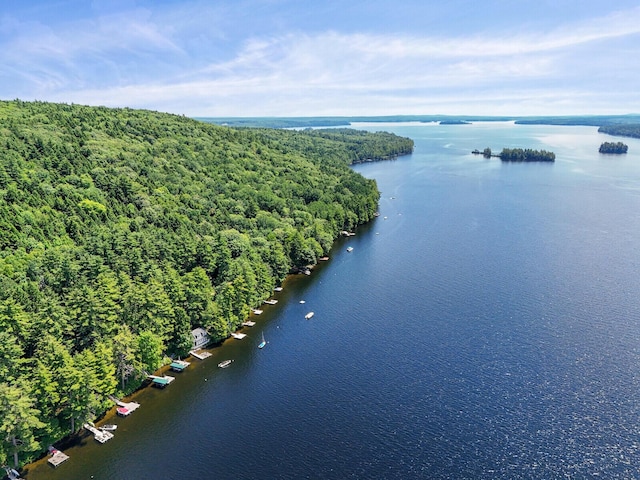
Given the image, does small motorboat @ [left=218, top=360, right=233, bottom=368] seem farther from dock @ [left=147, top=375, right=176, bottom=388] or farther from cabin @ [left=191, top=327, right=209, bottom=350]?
dock @ [left=147, top=375, right=176, bottom=388]

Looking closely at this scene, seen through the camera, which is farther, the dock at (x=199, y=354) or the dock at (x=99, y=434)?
the dock at (x=199, y=354)

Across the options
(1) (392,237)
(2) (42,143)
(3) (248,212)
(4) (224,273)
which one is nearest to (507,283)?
(1) (392,237)

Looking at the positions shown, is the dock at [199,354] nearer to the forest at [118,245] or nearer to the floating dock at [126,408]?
the forest at [118,245]

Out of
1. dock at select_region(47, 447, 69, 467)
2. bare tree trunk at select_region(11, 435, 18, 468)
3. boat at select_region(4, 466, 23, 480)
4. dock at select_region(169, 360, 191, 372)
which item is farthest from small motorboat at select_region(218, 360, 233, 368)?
boat at select_region(4, 466, 23, 480)

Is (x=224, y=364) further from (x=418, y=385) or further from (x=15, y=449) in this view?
(x=418, y=385)

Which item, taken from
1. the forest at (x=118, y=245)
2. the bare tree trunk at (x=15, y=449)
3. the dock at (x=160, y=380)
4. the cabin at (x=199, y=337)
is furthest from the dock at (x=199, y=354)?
the bare tree trunk at (x=15, y=449)

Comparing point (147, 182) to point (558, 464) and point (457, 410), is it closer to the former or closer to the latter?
point (457, 410)
